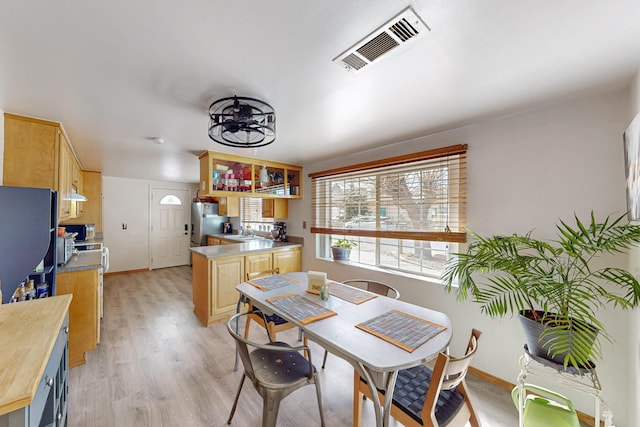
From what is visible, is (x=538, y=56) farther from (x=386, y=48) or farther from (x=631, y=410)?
(x=631, y=410)

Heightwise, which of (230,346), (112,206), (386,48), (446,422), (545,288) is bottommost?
(230,346)

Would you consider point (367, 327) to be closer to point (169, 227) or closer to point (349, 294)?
point (349, 294)

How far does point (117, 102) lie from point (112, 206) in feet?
15.5

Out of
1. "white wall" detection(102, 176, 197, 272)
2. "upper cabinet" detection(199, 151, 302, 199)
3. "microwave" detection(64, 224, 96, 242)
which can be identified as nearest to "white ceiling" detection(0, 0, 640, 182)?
"upper cabinet" detection(199, 151, 302, 199)

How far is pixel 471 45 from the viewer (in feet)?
3.86

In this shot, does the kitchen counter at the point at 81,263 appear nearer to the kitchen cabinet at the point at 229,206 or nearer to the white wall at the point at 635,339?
the kitchen cabinet at the point at 229,206

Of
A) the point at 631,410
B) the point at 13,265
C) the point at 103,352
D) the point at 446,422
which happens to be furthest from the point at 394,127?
the point at 103,352

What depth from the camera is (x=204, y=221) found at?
19.2 ft

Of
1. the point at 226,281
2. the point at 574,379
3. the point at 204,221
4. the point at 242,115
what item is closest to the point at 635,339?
the point at 574,379

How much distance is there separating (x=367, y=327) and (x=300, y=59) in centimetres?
153

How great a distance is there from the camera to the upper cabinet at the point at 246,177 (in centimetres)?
318

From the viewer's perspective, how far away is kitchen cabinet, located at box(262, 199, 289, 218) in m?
4.28

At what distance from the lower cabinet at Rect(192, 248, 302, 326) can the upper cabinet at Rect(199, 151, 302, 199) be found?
2.89 feet

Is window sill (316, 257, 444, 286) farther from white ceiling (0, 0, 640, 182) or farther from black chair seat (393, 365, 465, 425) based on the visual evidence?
white ceiling (0, 0, 640, 182)
